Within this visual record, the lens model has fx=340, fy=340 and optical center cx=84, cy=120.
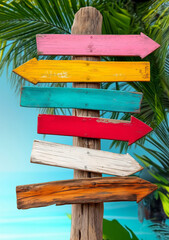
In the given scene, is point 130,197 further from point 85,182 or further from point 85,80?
point 85,80

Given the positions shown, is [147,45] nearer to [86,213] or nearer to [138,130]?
[138,130]

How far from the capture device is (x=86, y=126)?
2396 millimetres

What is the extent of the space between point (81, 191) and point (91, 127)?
0.45m

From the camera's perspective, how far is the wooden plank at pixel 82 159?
2338mm

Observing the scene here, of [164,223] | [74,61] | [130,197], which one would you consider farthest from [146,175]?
[74,61]

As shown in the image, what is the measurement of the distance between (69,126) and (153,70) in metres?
1.78

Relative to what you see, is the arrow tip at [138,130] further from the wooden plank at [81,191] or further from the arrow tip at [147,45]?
the arrow tip at [147,45]

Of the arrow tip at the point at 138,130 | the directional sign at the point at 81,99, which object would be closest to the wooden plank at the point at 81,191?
the arrow tip at the point at 138,130

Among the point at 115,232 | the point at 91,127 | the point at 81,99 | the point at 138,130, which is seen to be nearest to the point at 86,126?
the point at 91,127

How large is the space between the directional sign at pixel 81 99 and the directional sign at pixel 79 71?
0.08m

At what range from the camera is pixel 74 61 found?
96.3 inches

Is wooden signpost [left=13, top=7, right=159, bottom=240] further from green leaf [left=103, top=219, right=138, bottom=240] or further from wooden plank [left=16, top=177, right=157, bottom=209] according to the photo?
green leaf [left=103, top=219, right=138, bottom=240]

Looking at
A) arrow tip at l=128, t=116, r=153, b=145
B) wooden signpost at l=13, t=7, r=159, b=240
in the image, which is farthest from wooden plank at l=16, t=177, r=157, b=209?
arrow tip at l=128, t=116, r=153, b=145

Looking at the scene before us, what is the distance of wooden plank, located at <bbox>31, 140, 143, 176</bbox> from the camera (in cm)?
234
